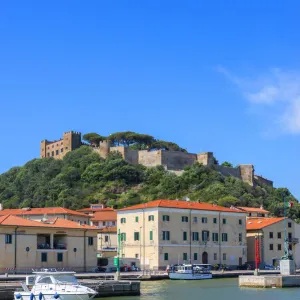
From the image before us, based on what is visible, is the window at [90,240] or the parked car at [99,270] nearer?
the parked car at [99,270]

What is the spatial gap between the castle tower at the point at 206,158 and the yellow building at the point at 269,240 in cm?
5500

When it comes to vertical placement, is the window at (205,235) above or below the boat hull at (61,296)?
above

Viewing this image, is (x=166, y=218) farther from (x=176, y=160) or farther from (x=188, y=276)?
(x=176, y=160)

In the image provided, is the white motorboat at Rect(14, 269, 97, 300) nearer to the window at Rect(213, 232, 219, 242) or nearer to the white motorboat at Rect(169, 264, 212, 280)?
the white motorboat at Rect(169, 264, 212, 280)

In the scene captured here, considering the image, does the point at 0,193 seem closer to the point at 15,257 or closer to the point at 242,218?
the point at 242,218

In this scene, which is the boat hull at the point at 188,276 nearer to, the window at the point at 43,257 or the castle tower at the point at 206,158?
the window at the point at 43,257

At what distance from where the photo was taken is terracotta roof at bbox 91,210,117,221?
102 m

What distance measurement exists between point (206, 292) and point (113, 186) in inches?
3360

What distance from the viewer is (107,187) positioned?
443 feet

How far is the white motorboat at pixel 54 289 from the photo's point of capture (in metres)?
40.2

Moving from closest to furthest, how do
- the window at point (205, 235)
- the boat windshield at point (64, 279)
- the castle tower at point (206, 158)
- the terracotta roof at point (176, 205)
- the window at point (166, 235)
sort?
the boat windshield at point (64, 279) → the window at point (166, 235) → the terracotta roof at point (176, 205) → the window at point (205, 235) → the castle tower at point (206, 158)

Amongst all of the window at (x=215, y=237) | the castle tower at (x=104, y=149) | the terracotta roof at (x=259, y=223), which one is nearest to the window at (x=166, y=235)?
the window at (x=215, y=237)

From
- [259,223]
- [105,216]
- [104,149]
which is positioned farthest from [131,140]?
[259,223]

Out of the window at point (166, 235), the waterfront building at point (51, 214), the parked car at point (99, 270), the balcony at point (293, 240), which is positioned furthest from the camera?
the waterfront building at point (51, 214)
